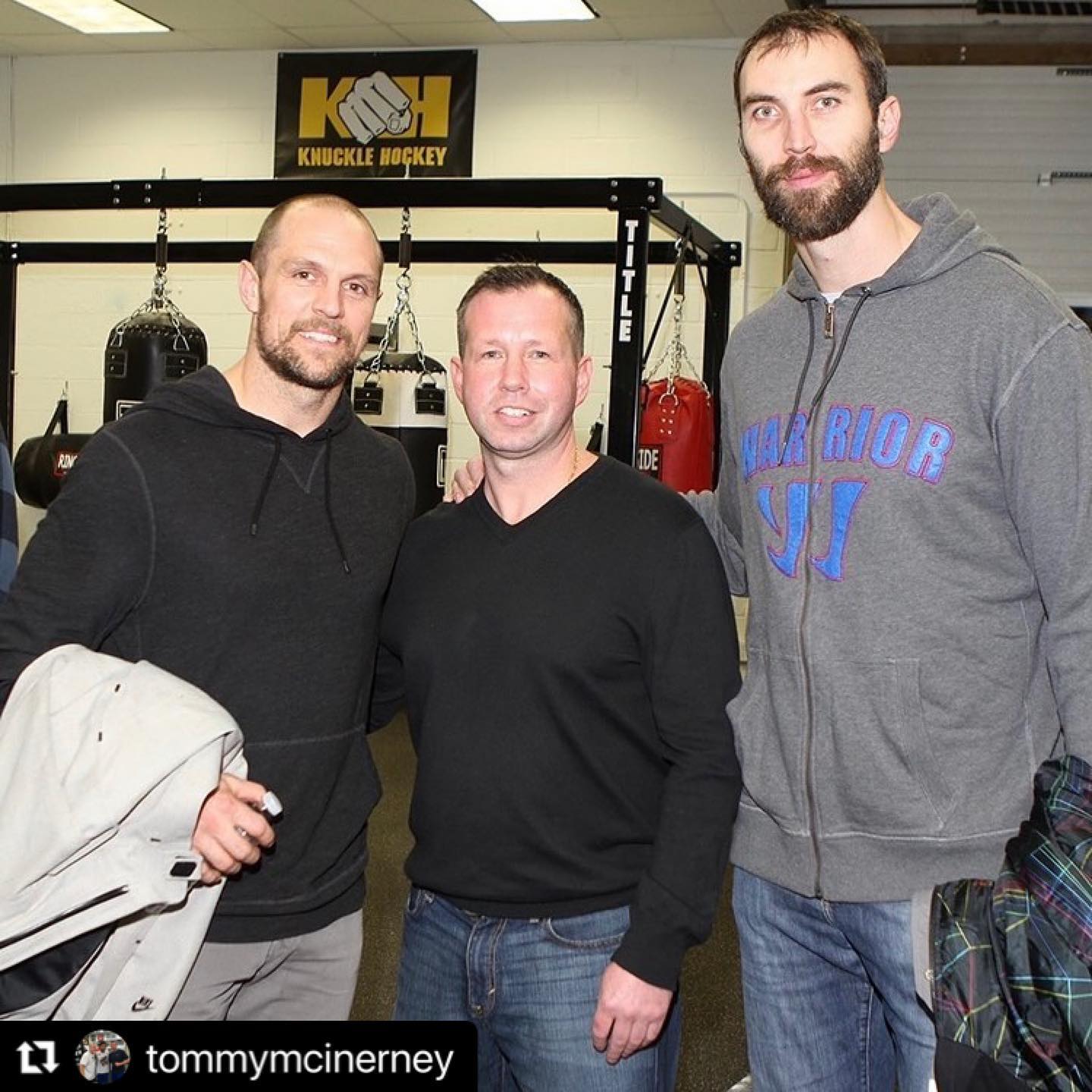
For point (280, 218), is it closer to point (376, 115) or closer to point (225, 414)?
point (225, 414)

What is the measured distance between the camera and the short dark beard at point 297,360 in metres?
2.11

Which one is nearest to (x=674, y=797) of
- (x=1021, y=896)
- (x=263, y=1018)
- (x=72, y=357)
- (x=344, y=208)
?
(x=1021, y=896)

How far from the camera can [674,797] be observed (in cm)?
189

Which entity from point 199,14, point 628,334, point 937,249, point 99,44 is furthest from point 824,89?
point 99,44

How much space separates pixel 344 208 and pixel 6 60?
7.57 meters

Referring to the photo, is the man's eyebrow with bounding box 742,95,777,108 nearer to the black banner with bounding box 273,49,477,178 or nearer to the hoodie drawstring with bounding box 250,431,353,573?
the hoodie drawstring with bounding box 250,431,353,573

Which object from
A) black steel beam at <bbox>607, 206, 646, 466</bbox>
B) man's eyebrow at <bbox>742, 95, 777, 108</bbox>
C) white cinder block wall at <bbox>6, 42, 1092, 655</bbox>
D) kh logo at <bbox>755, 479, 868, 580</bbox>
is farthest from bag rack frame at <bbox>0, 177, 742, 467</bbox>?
kh logo at <bbox>755, 479, 868, 580</bbox>

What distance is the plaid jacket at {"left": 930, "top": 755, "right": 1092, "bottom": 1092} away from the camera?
1.45 meters

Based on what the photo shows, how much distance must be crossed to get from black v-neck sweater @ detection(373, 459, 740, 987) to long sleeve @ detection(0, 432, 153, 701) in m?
0.44

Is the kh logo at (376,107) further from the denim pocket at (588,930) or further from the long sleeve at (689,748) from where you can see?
the denim pocket at (588,930)

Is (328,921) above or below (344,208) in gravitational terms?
below

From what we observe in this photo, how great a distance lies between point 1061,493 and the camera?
1.67 m

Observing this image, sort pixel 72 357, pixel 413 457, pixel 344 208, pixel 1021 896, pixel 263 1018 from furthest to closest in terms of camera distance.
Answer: pixel 72 357, pixel 413 457, pixel 344 208, pixel 263 1018, pixel 1021 896

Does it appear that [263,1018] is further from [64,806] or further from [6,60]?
Result: [6,60]
